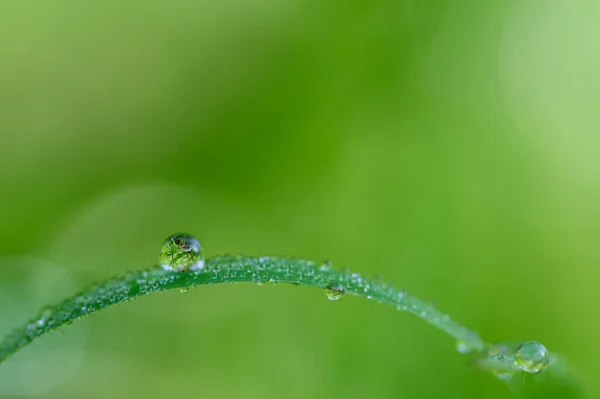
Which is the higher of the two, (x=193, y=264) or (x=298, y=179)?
(x=298, y=179)

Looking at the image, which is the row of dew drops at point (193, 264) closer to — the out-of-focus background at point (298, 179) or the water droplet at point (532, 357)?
the water droplet at point (532, 357)

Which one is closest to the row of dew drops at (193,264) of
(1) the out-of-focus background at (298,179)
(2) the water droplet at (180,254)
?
(2) the water droplet at (180,254)

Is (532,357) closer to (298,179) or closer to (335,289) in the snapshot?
(335,289)

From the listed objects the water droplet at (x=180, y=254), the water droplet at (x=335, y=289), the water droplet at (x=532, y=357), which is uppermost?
the water droplet at (x=180, y=254)

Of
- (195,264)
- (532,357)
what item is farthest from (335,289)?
(532,357)

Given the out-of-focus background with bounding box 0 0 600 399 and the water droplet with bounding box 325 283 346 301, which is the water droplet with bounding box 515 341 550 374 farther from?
the out-of-focus background with bounding box 0 0 600 399
